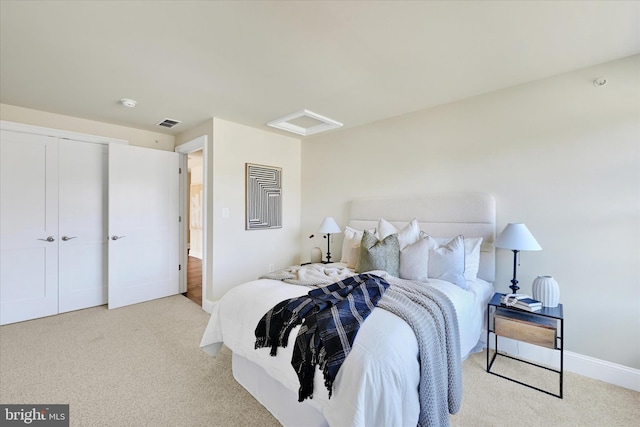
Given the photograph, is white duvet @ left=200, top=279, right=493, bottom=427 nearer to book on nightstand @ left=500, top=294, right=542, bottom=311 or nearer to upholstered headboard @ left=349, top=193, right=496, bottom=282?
book on nightstand @ left=500, top=294, right=542, bottom=311

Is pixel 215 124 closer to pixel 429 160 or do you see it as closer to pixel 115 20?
pixel 115 20

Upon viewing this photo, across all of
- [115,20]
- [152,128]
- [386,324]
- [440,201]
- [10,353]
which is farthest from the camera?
[152,128]

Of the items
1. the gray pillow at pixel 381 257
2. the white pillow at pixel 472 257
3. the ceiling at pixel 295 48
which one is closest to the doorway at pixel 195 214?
the ceiling at pixel 295 48

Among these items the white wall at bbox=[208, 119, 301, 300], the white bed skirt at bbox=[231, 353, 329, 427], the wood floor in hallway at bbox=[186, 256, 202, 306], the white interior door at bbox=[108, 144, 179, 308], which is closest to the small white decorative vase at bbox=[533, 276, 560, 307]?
the white bed skirt at bbox=[231, 353, 329, 427]

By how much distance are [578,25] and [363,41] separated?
4.47ft

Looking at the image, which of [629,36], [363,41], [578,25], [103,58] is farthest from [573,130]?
[103,58]

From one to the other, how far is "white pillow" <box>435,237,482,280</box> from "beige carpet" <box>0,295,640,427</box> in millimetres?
772

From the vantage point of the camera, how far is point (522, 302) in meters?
2.22

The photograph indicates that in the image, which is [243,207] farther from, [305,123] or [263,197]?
[305,123]

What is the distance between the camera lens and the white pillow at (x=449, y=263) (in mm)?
2336

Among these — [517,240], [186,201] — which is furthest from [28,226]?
[517,240]

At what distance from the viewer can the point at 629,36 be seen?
1.89 metres

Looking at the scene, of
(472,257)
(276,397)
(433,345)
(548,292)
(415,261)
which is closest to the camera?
(433,345)

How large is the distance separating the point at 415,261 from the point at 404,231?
0.52 meters
